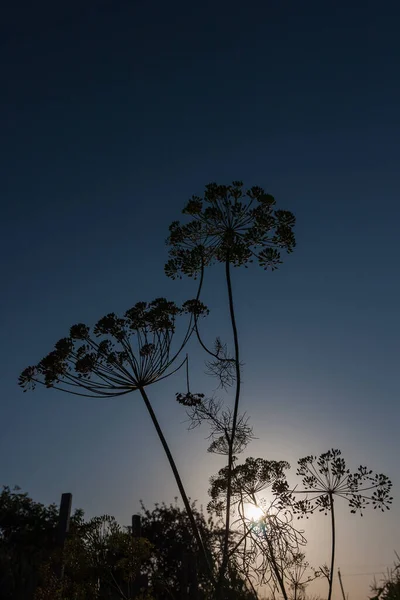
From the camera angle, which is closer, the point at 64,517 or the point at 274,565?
the point at 274,565

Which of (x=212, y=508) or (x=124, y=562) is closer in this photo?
(x=124, y=562)

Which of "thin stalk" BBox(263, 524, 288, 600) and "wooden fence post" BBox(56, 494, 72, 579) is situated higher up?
"wooden fence post" BBox(56, 494, 72, 579)

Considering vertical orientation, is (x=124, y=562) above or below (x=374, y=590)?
above

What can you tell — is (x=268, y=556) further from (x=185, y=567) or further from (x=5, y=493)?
(x=5, y=493)

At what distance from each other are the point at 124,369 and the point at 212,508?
12.7 feet

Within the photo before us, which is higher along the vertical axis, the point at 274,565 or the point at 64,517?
the point at 64,517

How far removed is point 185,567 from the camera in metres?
27.7

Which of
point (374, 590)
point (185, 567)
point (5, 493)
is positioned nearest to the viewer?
point (374, 590)

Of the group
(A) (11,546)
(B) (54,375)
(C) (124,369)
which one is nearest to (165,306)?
(C) (124,369)

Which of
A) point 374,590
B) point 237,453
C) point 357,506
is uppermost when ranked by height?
point 237,453

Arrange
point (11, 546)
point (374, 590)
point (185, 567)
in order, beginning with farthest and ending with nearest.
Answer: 1. point (11, 546)
2. point (185, 567)
3. point (374, 590)

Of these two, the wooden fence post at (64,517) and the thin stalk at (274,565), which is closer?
the thin stalk at (274,565)

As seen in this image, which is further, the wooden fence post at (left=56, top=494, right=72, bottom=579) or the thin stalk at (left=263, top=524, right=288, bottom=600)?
the wooden fence post at (left=56, top=494, right=72, bottom=579)

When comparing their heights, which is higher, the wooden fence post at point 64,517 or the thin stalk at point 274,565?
the wooden fence post at point 64,517
